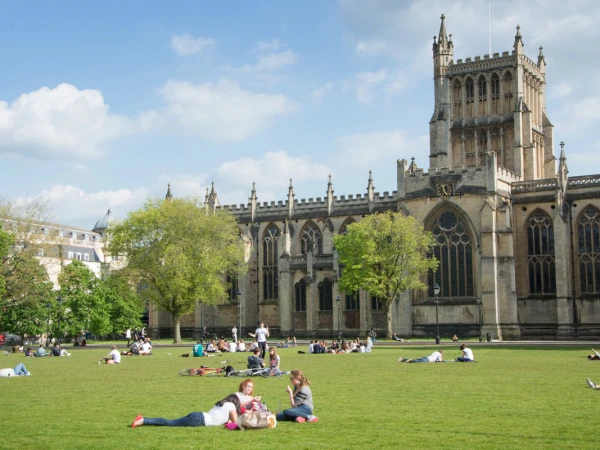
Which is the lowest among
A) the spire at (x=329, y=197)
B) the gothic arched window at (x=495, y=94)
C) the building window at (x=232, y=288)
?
the building window at (x=232, y=288)

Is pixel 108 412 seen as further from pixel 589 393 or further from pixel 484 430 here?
pixel 589 393

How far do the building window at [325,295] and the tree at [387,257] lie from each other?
29.4 feet

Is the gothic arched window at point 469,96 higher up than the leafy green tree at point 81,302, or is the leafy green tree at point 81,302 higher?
the gothic arched window at point 469,96

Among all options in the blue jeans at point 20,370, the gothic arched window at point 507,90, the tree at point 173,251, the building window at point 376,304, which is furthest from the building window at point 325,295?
the blue jeans at point 20,370

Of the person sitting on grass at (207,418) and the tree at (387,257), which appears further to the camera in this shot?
the tree at (387,257)

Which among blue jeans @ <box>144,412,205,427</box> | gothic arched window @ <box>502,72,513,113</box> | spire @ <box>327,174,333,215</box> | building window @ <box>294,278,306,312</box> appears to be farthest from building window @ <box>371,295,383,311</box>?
blue jeans @ <box>144,412,205,427</box>

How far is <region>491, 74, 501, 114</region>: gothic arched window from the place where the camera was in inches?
3152

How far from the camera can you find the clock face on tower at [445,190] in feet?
218

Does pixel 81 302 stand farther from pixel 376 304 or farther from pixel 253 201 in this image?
pixel 376 304

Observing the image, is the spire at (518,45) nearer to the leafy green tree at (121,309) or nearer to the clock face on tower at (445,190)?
the clock face on tower at (445,190)

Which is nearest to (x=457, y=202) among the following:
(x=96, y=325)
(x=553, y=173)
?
(x=553, y=173)

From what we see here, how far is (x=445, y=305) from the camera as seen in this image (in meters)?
66.0

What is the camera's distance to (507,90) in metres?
79.4

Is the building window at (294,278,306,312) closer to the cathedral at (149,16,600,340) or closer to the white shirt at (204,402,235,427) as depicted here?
the cathedral at (149,16,600,340)
